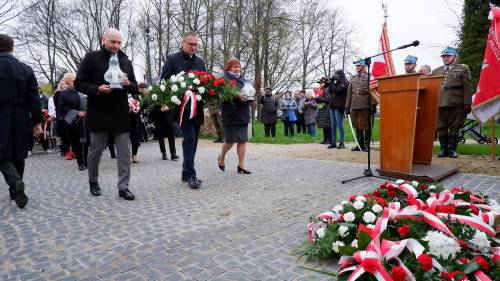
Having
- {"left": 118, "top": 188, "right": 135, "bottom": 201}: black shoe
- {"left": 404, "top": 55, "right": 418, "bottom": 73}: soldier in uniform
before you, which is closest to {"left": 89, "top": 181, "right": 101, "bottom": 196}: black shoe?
{"left": 118, "top": 188, "right": 135, "bottom": 201}: black shoe

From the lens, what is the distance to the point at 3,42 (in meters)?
4.66

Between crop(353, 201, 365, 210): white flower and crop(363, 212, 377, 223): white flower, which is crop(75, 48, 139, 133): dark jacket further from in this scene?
crop(363, 212, 377, 223): white flower

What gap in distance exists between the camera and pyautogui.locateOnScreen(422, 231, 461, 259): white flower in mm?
2303

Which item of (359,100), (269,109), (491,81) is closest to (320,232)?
(491,81)

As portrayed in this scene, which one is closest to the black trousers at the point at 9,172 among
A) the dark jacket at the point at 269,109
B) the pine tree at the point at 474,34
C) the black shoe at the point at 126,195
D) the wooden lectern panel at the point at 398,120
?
the black shoe at the point at 126,195

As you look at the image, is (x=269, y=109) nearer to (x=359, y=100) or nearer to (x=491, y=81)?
(x=359, y=100)

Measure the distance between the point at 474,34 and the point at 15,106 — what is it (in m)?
25.8

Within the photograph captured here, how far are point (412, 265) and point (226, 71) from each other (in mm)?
4764

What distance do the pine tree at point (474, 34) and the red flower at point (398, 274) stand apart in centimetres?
2346

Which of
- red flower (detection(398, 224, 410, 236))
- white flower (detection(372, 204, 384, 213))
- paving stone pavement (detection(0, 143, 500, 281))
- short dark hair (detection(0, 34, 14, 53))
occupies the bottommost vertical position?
paving stone pavement (detection(0, 143, 500, 281))

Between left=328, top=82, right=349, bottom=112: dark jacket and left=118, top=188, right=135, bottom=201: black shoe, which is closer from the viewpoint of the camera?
left=118, top=188, right=135, bottom=201: black shoe

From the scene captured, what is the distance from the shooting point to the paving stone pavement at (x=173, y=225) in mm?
2682

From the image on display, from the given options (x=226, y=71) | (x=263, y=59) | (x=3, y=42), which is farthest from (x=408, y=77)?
(x=263, y=59)

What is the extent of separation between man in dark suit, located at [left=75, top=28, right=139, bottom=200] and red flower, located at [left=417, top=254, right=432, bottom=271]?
3.67m
